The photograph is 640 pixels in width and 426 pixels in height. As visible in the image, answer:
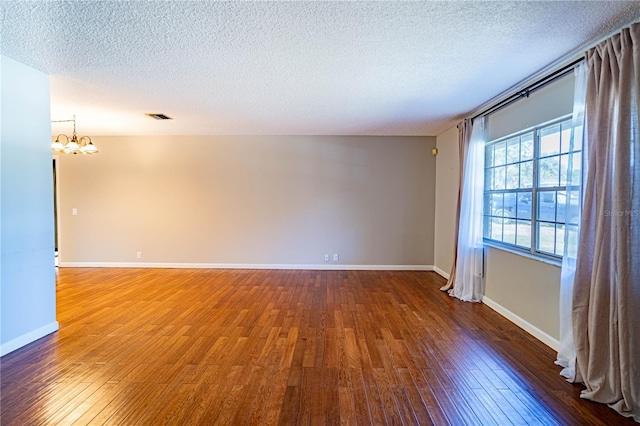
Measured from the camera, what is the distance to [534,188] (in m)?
3.02

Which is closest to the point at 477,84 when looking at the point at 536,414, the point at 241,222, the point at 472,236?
A: the point at 472,236

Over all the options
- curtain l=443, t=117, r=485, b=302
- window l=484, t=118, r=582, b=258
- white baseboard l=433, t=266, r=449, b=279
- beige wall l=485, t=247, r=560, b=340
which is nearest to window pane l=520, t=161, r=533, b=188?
window l=484, t=118, r=582, b=258

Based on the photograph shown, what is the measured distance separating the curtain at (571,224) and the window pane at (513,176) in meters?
0.93

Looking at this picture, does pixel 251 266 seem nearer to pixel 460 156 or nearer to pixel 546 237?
pixel 460 156

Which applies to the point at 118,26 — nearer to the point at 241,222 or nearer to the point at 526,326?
the point at 241,222

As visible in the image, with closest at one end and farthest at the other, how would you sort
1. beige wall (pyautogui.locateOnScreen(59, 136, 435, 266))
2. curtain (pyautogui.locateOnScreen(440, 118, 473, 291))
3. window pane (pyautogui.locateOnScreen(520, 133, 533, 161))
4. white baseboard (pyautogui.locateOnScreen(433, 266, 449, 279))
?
window pane (pyautogui.locateOnScreen(520, 133, 533, 161))
curtain (pyautogui.locateOnScreen(440, 118, 473, 291))
white baseboard (pyautogui.locateOnScreen(433, 266, 449, 279))
beige wall (pyautogui.locateOnScreen(59, 136, 435, 266))

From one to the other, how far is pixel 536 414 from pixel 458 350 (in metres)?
0.80

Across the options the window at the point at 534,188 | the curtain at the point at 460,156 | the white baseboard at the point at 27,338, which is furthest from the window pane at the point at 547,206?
the white baseboard at the point at 27,338

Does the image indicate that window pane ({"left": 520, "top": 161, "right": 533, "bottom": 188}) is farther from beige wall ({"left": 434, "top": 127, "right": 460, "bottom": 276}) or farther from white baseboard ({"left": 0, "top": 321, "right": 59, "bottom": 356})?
white baseboard ({"left": 0, "top": 321, "right": 59, "bottom": 356})

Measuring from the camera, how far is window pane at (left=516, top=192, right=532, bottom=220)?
314 centimetres

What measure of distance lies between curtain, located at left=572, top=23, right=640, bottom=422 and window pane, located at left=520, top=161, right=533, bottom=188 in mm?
977

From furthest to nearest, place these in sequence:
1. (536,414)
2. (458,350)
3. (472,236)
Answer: (472,236) < (458,350) < (536,414)

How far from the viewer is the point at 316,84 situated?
3088 mm

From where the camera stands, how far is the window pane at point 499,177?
12.0 feet
